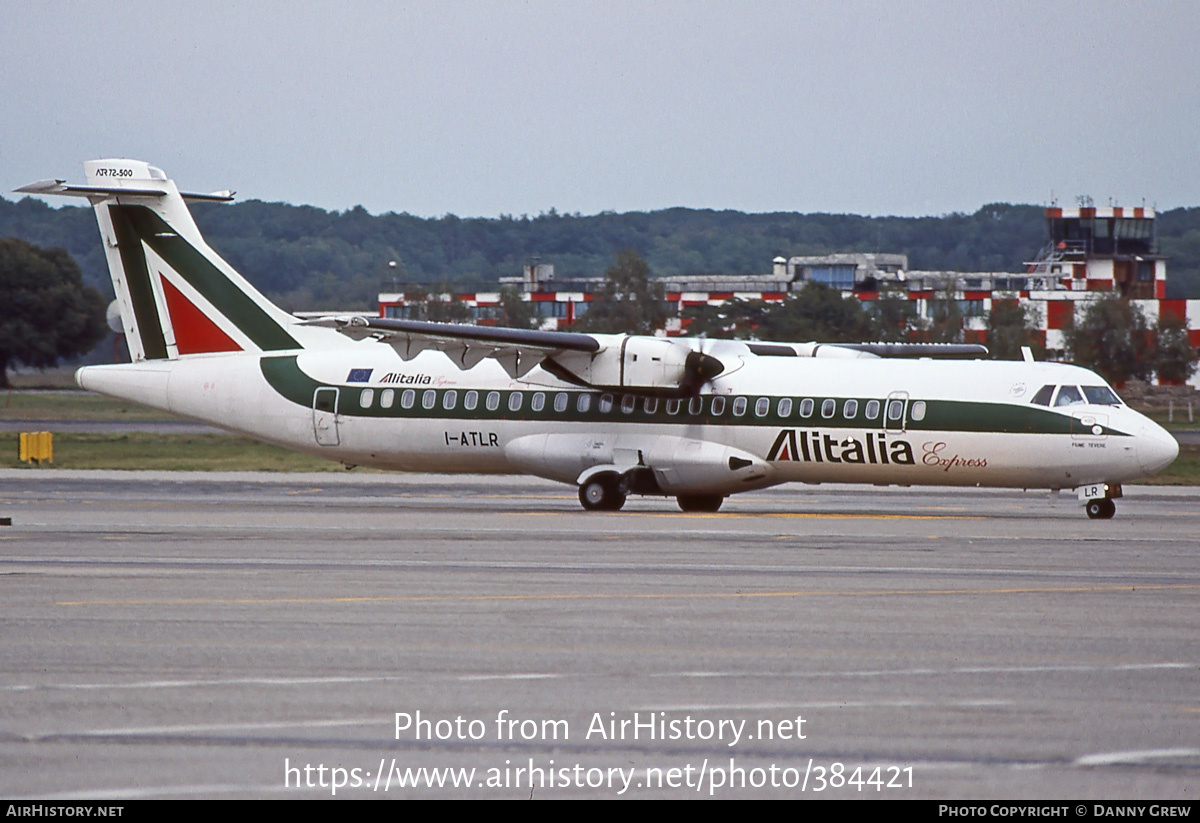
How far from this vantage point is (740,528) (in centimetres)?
2222

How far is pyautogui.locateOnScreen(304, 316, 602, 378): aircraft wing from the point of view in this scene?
24828 mm

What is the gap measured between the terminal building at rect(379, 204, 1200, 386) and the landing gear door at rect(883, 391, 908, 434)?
→ 214 ft

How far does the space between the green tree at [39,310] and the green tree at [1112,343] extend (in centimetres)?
5470

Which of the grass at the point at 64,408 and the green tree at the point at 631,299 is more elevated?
the green tree at the point at 631,299

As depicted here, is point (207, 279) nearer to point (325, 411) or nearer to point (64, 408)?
point (325, 411)

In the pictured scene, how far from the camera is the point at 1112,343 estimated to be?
84.2 m

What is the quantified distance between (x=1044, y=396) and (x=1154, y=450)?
188cm

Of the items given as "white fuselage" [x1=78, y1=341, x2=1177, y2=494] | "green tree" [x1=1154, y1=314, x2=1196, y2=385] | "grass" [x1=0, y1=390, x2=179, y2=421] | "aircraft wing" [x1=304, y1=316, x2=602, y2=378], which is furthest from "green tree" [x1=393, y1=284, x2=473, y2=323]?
"aircraft wing" [x1=304, y1=316, x2=602, y2=378]

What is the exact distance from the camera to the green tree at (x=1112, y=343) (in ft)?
275

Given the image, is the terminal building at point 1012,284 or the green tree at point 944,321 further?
the terminal building at point 1012,284

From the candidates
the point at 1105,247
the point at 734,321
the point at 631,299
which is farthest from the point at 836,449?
the point at 1105,247

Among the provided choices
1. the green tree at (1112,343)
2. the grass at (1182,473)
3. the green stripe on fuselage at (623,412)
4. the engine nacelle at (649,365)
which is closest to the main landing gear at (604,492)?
the green stripe on fuselage at (623,412)

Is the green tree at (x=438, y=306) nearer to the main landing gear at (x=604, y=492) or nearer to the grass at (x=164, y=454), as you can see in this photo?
the grass at (x=164, y=454)

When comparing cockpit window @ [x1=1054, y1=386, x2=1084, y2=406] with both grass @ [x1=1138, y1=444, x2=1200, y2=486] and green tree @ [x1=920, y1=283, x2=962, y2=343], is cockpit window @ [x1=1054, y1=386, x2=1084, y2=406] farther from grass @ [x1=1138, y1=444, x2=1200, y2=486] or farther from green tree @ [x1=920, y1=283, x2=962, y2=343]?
green tree @ [x1=920, y1=283, x2=962, y2=343]
